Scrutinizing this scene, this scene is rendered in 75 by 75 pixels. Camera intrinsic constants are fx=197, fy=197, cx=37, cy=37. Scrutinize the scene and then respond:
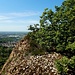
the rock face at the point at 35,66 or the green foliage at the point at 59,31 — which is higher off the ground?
the green foliage at the point at 59,31

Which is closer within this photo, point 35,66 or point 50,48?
point 35,66

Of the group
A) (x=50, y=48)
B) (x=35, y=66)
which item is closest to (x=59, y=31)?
(x=50, y=48)

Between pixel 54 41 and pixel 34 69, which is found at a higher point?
pixel 54 41

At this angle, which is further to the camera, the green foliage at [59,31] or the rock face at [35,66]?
the green foliage at [59,31]

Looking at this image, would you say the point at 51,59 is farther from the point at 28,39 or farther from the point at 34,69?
the point at 28,39

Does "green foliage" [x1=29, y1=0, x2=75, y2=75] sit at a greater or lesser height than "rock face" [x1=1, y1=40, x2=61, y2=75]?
greater

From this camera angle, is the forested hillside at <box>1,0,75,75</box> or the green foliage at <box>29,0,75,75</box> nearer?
the forested hillside at <box>1,0,75,75</box>

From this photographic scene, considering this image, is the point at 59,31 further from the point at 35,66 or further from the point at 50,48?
the point at 35,66

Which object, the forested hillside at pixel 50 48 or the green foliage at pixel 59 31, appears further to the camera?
the green foliage at pixel 59 31

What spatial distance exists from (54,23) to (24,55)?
6143 millimetres

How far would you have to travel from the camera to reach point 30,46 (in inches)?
Result: 1158

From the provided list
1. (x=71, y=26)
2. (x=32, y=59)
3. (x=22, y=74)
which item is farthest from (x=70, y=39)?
(x=22, y=74)

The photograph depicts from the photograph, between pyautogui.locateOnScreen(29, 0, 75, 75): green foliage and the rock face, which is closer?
the rock face

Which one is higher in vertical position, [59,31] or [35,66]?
[59,31]
